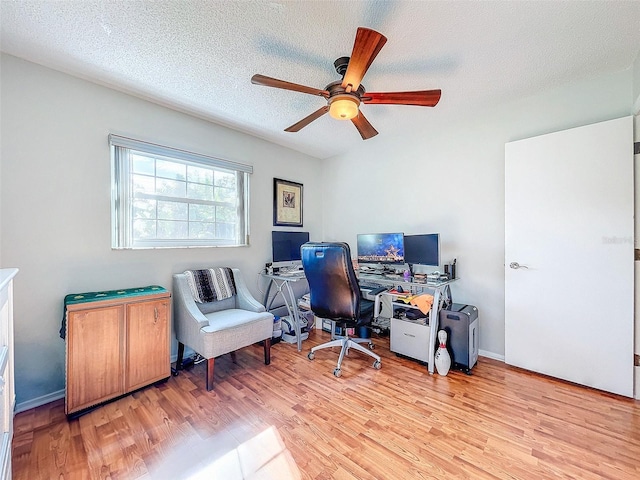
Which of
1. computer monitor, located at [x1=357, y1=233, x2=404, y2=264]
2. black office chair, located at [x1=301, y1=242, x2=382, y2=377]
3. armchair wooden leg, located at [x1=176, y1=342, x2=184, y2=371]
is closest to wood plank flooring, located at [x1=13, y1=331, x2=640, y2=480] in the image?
armchair wooden leg, located at [x1=176, y1=342, x2=184, y2=371]

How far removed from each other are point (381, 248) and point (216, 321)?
6.05 ft

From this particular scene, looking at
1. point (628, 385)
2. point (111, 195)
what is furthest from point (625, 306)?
point (111, 195)

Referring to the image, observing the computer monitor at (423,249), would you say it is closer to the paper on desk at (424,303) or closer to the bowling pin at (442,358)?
the paper on desk at (424,303)

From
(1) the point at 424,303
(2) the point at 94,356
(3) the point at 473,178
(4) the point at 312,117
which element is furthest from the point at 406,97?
(2) the point at 94,356

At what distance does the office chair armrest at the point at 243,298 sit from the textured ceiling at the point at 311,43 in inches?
66.5

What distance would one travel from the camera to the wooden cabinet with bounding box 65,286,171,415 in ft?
5.64

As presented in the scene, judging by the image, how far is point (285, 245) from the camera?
3234mm

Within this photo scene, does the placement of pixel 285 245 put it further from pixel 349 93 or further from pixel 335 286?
pixel 349 93

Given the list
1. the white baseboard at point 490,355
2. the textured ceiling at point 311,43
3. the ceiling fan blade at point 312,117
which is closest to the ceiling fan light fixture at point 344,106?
the ceiling fan blade at point 312,117

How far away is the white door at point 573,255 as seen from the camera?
75.1 inches

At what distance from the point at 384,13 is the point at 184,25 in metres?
1.13

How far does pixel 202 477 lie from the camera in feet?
4.26

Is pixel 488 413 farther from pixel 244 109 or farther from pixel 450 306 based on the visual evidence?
pixel 244 109

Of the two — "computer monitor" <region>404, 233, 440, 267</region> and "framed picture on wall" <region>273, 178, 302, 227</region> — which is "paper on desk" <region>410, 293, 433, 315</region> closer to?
"computer monitor" <region>404, 233, 440, 267</region>
